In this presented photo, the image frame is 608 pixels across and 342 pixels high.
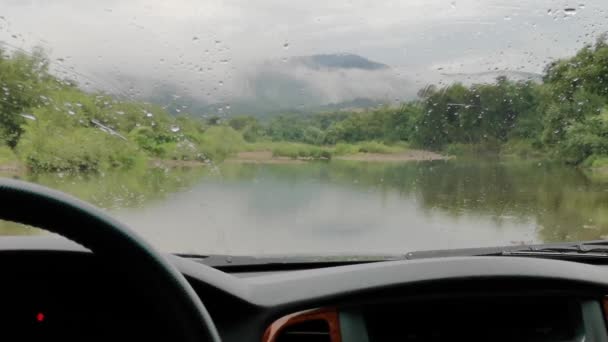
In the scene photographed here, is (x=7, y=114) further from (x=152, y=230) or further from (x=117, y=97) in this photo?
(x=152, y=230)

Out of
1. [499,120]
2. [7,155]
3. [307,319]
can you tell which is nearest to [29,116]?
[7,155]

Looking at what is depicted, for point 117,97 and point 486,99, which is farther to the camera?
point 486,99

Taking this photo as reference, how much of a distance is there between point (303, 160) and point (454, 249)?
3.70 feet

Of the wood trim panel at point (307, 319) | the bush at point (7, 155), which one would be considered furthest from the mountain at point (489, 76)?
the bush at point (7, 155)

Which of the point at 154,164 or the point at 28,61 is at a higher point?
the point at 28,61

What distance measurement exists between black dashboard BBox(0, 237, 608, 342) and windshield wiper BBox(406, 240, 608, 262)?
0.24 meters

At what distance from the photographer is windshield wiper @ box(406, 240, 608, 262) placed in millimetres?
3781

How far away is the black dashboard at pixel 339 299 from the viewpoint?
2.55 meters

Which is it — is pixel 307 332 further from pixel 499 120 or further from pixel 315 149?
pixel 499 120

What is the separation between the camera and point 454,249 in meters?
3.90

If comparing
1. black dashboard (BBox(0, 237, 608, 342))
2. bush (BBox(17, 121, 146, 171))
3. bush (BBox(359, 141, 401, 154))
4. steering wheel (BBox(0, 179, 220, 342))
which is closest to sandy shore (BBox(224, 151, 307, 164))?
bush (BBox(359, 141, 401, 154))

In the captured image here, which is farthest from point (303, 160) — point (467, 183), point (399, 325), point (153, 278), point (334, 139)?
point (153, 278)

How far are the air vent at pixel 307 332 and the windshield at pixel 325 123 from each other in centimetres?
88

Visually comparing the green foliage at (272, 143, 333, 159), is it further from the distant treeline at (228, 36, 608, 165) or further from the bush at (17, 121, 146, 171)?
the bush at (17, 121, 146, 171)
